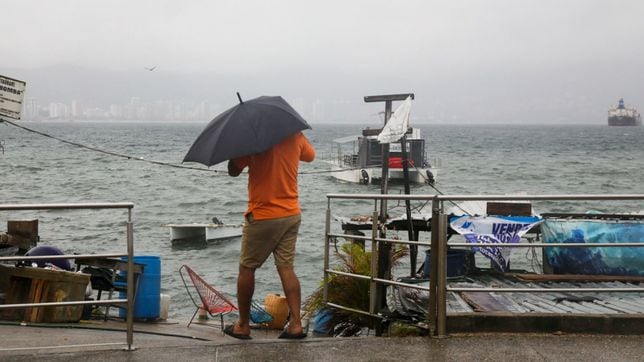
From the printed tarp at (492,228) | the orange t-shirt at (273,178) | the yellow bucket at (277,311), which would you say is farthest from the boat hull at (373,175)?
the orange t-shirt at (273,178)

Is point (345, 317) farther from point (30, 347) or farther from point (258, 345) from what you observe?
point (30, 347)

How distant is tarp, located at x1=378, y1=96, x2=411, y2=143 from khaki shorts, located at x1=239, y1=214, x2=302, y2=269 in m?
6.11

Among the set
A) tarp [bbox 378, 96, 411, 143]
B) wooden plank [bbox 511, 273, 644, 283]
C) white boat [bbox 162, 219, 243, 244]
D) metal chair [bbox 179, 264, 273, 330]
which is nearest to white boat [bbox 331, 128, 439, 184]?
white boat [bbox 162, 219, 243, 244]

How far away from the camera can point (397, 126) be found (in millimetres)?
11789

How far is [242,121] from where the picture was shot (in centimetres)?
560

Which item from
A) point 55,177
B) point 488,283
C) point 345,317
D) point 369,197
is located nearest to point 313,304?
point 345,317

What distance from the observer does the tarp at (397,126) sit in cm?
1170

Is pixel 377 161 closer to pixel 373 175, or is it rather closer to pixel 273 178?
pixel 373 175

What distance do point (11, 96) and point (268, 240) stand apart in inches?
219

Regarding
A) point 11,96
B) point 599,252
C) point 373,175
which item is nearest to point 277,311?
point 599,252

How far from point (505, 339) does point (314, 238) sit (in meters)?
19.3

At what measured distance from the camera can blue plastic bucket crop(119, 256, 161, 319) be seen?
28.8 ft

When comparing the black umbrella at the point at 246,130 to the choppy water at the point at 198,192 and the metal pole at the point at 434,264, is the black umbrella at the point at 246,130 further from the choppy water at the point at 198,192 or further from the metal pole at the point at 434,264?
the choppy water at the point at 198,192

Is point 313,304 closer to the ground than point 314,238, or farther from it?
farther from it
